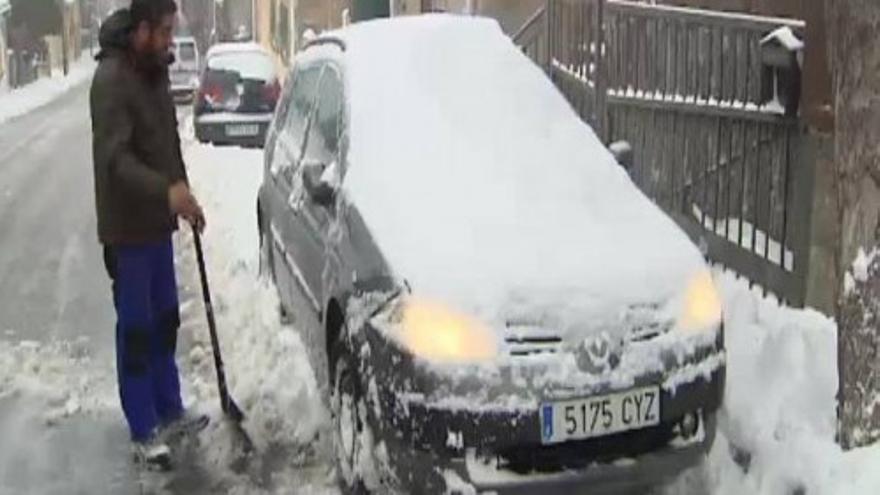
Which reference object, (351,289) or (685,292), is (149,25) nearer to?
(351,289)

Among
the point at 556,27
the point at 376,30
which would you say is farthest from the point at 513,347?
the point at 556,27

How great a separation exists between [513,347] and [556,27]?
23.2 ft

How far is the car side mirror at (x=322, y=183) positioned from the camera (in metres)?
5.71

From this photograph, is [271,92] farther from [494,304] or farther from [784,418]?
[494,304]

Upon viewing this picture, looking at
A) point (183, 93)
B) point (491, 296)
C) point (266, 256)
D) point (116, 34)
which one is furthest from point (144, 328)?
point (183, 93)

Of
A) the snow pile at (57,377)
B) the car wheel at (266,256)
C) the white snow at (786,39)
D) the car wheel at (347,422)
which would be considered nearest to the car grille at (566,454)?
the car wheel at (347,422)

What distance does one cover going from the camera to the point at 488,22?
270 inches

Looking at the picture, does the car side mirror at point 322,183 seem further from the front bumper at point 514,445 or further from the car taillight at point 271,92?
the car taillight at point 271,92

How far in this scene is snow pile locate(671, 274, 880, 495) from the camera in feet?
15.6

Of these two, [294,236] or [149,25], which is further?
[294,236]

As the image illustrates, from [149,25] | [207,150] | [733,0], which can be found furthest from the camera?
[207,150]

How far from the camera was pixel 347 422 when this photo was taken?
5.24 metres

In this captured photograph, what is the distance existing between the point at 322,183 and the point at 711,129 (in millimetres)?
3179

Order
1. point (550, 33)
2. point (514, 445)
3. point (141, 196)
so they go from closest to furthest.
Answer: point (514, 445) < point (141, 196) < point (550, 33)
